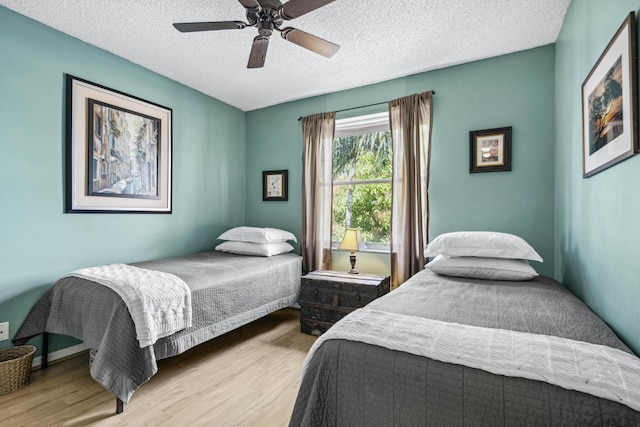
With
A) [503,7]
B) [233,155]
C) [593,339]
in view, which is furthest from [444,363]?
[233,155]

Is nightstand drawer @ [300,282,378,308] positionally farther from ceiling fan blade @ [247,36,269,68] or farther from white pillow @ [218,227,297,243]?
ceiling fan blade @ [247,36,269,68]

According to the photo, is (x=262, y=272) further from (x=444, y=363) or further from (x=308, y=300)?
(x=444, y=363)

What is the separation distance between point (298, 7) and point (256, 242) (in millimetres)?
2302

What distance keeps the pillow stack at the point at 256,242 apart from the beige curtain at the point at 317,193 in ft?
0.92

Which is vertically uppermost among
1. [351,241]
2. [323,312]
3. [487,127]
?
[487,127]

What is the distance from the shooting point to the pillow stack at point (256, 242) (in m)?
3.40

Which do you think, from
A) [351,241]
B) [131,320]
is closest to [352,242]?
[351,241]

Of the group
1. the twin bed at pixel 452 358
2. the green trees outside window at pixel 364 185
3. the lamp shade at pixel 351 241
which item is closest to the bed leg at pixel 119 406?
the twin bed at pixel 452 358

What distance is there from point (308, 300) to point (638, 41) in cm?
272

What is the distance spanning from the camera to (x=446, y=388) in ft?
3.02

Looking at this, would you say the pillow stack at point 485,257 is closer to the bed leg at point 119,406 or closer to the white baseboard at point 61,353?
the bed leg at point 119,406

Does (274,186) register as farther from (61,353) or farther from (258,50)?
(61,353)

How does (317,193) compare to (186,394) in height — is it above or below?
above

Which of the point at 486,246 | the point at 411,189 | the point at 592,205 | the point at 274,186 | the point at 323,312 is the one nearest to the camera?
the point at 592,205
